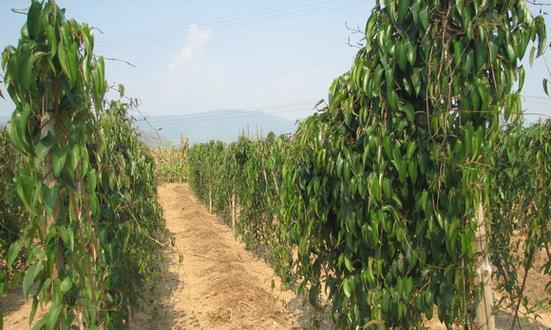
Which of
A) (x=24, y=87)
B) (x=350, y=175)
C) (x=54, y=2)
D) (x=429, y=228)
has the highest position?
(x=54, y=2)

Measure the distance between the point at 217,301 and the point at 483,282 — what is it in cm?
436

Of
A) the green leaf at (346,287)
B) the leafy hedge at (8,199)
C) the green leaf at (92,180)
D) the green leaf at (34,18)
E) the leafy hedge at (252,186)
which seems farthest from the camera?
the leafy hedge at (252,186)

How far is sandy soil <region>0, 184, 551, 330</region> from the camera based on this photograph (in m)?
5.09

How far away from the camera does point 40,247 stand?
152 cm

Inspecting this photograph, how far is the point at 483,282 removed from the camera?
2047 millimetres

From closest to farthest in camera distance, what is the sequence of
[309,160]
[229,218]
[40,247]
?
[40,247], [309,160], [229,218]

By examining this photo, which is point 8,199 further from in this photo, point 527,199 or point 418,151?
point 527,199

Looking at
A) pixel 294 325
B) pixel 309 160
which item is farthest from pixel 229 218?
pixel 309 160

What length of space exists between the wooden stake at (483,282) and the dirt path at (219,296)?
1.73m

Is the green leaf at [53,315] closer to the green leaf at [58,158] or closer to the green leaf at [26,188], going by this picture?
the green leaf at [26,188]

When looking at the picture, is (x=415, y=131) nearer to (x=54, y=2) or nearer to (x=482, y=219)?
(x=482, y=219)

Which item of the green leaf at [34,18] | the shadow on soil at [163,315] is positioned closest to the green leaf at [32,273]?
the green leaf at [34,18]

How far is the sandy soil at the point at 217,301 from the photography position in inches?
201

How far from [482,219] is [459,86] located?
725 mm
